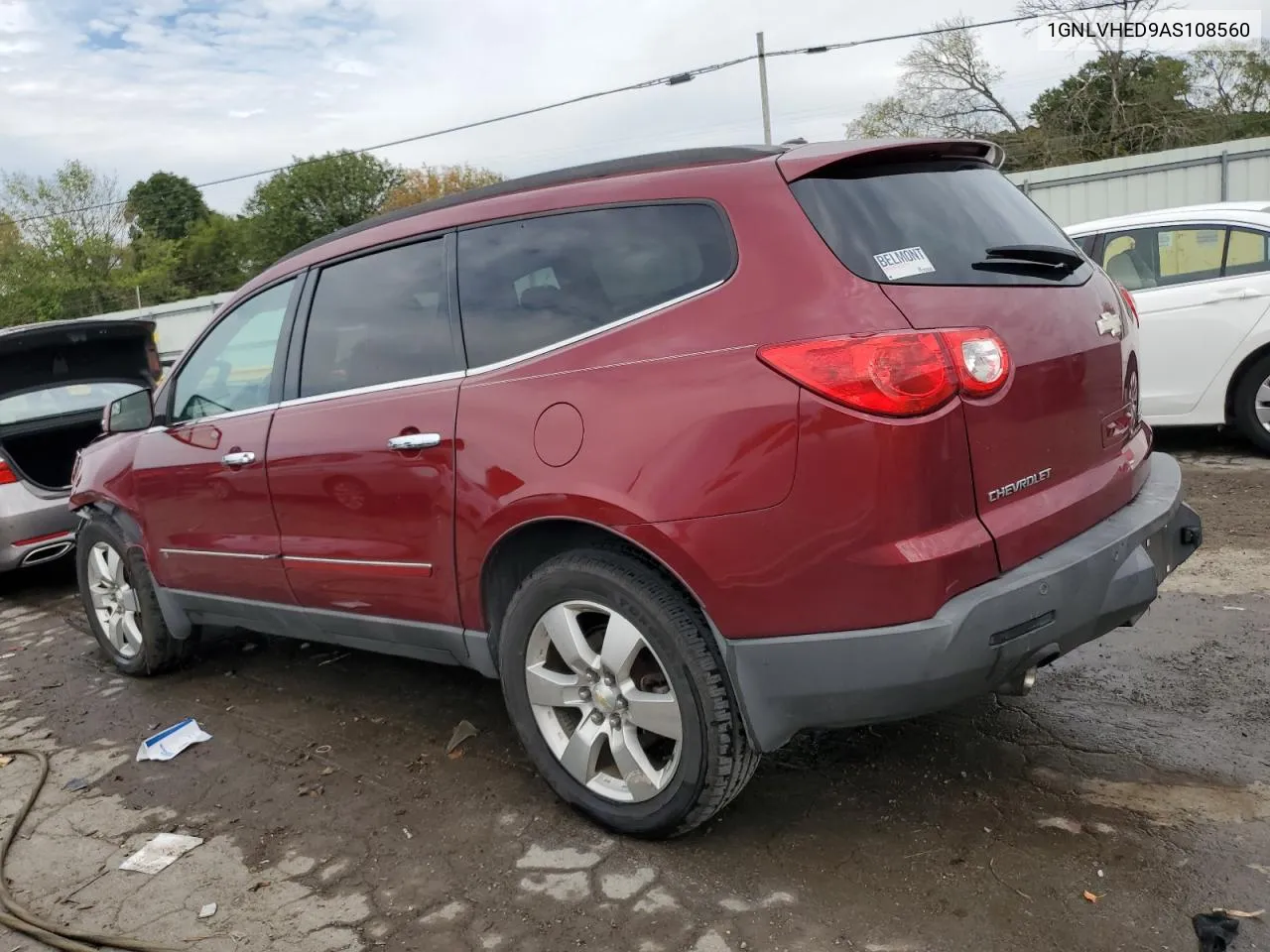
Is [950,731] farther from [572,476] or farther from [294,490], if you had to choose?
[294,490]

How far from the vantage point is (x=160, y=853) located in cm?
319

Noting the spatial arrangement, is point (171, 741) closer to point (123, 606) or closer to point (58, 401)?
point (123, 606)

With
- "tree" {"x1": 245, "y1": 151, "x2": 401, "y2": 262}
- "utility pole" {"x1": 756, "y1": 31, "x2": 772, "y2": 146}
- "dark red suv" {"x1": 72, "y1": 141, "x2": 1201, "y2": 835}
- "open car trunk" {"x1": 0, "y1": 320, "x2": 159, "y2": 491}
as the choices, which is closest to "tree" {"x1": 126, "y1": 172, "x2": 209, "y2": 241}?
"tree" {"x1": 245, "y1": 151, "x2": 401, "y2": 262}

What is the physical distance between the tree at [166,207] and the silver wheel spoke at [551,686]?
87.2m

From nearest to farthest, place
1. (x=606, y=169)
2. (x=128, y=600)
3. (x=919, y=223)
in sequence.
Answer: (x=919, y=223)
(x=606, y=169)
(x=128, y=600)

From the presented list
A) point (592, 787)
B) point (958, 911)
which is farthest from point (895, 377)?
point (592, 787)

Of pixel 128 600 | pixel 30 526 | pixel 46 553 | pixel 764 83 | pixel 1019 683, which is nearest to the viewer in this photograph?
pixel 1019 683

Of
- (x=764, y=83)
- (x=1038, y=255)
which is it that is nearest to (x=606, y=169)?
(x=1038, y=255)

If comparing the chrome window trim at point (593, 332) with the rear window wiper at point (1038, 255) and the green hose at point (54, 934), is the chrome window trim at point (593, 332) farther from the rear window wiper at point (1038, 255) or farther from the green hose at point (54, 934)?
the green hose at point (54, 934)

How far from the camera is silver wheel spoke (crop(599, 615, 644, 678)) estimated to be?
8.97 ft

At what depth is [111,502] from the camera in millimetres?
4879

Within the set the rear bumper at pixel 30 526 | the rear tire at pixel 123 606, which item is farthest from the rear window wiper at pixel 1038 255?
the rear bumper at pixel 30 526

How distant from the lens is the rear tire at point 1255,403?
21.4 ft

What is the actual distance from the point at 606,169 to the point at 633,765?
1.74 metres
